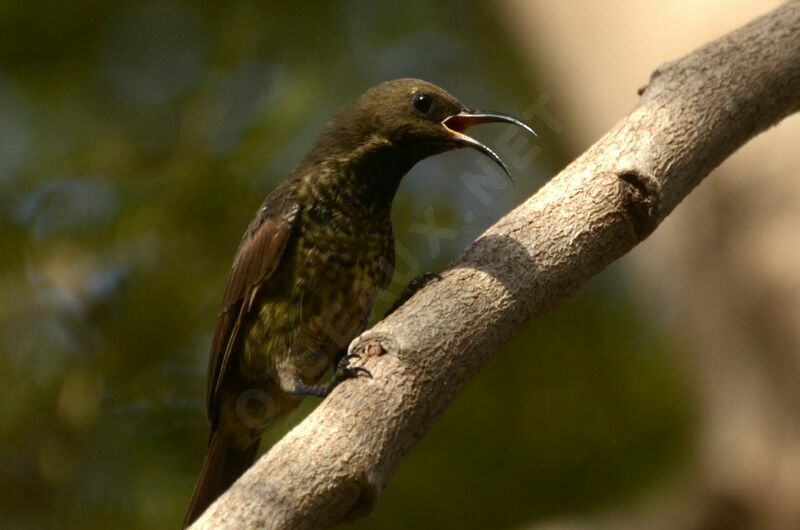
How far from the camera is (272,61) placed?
7.39 m

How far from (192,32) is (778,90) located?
177 inches

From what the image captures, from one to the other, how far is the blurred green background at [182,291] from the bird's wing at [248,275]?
1.15 meters

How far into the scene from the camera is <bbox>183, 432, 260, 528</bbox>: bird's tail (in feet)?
15.7

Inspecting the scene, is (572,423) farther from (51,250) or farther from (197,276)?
(51,250)

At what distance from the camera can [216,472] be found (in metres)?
4.89

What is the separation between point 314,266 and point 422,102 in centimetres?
79

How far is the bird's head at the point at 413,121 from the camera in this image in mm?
4832

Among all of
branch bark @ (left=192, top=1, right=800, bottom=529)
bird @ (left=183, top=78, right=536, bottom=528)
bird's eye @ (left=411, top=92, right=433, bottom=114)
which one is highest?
bird's eye @ (left=411, top=92, right=433, bottom=114)

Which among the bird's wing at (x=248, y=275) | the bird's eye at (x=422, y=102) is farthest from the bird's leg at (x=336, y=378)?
the bird's eye at (x=422, y=102)

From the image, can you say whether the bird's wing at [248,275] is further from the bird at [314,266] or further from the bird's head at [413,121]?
the bird's head at [413,121]

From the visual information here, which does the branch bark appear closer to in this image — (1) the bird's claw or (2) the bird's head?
(1) the bird's claw

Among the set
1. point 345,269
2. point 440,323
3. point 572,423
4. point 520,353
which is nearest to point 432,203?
point 520,353

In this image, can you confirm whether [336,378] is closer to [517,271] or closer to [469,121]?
[517,271]

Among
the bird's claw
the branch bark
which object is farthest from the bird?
the bird's claw
